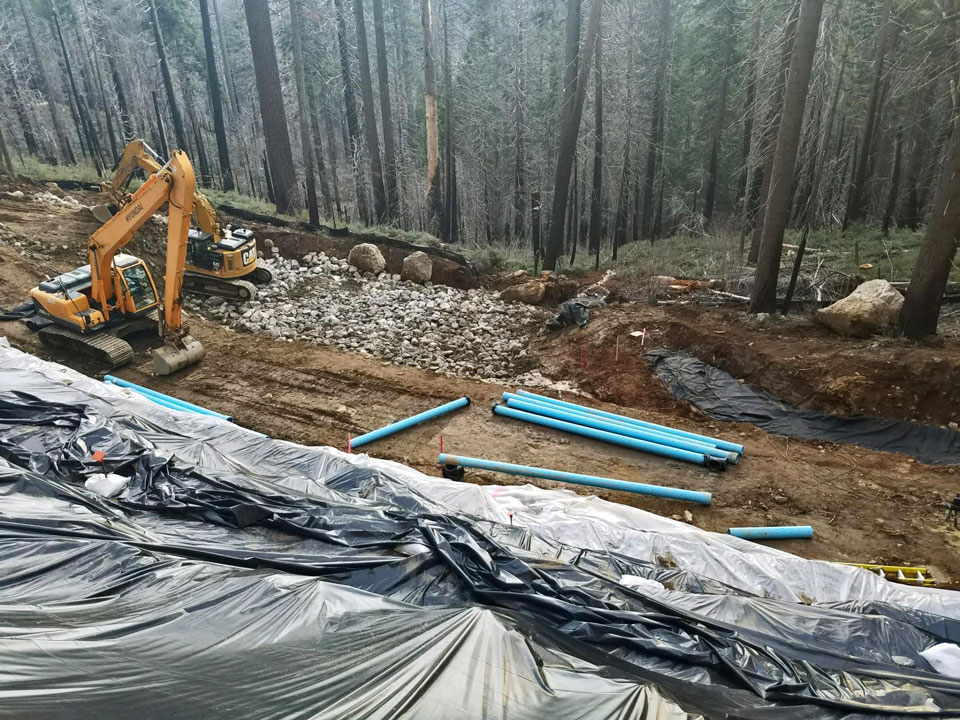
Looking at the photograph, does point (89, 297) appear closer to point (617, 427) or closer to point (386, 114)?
point (617, 427)

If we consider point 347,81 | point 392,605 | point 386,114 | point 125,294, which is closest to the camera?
point 392,605

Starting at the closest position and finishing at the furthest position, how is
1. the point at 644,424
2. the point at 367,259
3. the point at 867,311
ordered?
the point at 644,424 < the point at 867,311 < the point at 367,259

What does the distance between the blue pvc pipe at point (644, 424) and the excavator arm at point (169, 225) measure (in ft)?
20.6

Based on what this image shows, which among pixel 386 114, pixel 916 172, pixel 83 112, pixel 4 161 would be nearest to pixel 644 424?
pixel 386 114

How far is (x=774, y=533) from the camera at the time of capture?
6148 mm

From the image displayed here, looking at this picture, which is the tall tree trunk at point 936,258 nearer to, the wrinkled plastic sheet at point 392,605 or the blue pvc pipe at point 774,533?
the blue pvc pipe at point 774,533

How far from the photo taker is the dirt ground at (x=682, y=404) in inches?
Result: 264

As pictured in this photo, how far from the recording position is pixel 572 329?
40.9 ft

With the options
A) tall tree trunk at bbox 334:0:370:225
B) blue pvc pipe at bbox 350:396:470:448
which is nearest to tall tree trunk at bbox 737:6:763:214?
blue pvc pipe at bbox 350:396:470:448

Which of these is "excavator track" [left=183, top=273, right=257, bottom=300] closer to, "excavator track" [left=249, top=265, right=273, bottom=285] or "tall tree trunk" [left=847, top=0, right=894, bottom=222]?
"excavator track" [left=249, top=265, right=273, bottom=285]

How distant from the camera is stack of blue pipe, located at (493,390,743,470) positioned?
7.62m

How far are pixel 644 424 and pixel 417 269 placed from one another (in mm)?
9026

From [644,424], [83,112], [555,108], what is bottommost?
[644,424]

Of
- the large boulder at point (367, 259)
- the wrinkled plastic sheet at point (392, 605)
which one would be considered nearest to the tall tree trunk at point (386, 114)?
the large boulder at point (367, 259)
